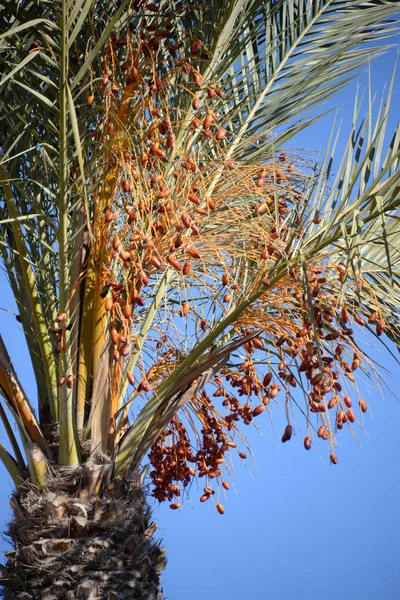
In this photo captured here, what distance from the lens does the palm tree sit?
7.40 ft

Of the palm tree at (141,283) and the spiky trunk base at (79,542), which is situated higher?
the palm tree at (141,283)

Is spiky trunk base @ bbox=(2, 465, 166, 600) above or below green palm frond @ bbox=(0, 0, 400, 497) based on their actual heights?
below

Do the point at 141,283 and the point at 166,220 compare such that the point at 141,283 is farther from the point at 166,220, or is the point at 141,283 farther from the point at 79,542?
the point at 79,542

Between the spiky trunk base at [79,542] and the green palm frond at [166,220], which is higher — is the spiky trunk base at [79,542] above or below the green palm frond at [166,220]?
below

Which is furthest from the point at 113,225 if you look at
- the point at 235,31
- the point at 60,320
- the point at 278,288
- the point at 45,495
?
the point at 235,31

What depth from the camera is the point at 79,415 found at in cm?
256

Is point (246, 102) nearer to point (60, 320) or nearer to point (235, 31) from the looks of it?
point (235, 31)

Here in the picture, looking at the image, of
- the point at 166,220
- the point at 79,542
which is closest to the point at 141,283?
the point at 166,220

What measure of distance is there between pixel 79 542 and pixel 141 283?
72 cm

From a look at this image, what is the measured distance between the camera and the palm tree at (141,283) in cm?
226

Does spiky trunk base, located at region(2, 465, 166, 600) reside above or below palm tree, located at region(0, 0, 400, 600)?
below

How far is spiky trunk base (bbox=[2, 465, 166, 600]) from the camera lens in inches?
92.7

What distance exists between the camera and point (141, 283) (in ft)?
7.48

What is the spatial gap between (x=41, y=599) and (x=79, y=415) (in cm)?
51
